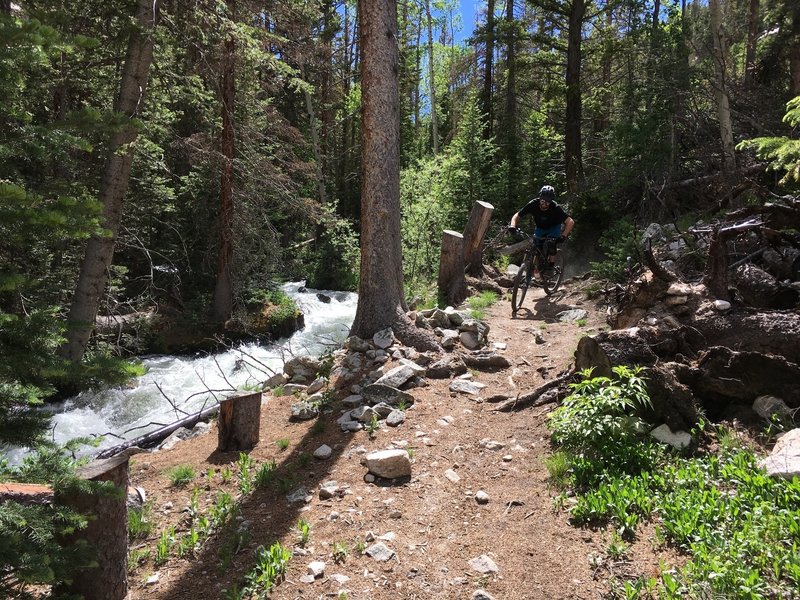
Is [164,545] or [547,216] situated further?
[547,216]

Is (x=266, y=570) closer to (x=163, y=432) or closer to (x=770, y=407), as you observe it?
(x=770, y=407)

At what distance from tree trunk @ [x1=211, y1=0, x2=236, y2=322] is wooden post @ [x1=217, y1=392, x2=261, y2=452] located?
7386 mm

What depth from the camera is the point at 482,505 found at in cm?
397

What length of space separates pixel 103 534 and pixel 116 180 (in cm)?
573

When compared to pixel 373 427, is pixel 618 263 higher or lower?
higher

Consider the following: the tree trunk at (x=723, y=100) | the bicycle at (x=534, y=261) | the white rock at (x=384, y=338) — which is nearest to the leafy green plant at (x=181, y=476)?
the white rock at (x=384, y=338)

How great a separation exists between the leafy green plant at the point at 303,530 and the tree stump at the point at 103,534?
1140 mm

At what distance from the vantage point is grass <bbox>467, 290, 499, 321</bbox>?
9.21m

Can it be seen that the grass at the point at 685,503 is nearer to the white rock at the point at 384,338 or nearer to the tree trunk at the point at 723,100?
the white rock at the point at 384,338

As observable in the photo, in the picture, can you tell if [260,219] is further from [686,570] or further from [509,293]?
[686,570]

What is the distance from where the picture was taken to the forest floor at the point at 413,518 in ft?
10.3

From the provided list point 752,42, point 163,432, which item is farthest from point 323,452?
point 752,42

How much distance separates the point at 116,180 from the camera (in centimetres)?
730

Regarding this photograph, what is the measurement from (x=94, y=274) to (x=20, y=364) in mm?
5442
